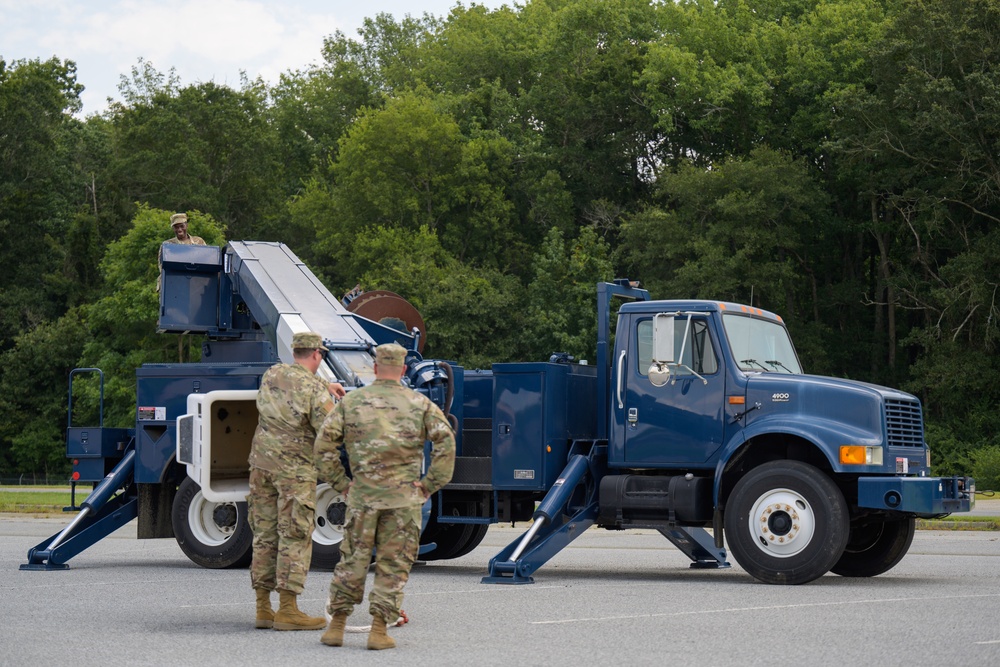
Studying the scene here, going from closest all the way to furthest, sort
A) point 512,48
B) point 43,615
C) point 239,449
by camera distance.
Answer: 1. point 43,615
2. point 239,449
3. point 512,48

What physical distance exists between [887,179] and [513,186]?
66.3ft

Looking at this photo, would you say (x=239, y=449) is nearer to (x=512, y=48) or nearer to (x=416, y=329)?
(x=416, y=329)

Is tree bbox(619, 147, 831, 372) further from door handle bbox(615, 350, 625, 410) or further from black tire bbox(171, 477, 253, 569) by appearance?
door handle bbox(615, 350, 625, 410)

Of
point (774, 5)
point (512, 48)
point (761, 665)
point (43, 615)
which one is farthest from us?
point (512, 48)

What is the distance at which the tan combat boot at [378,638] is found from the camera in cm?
887

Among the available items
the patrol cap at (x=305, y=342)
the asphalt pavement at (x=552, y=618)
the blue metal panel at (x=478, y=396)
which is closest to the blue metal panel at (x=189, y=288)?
the asphalt pavement at (x=552, y=618)

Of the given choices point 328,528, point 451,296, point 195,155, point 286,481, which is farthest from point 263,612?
point 195,155

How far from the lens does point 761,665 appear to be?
320 inches

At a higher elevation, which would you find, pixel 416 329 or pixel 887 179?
pixel 887 179

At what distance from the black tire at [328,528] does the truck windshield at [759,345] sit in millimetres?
4364

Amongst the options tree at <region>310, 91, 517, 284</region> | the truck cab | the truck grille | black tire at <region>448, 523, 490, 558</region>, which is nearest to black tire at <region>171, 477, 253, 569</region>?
black tire at <region>448, 523, 490, 558</region>

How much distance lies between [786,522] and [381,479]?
564cm

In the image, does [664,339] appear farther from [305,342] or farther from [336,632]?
[336,632]

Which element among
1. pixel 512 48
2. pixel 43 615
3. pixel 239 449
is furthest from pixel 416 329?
pixel 512 48
